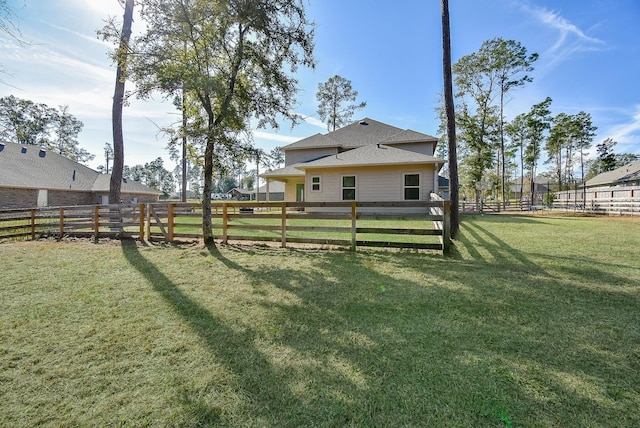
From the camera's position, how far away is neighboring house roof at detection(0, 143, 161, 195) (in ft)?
72.4

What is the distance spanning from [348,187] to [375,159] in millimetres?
2182

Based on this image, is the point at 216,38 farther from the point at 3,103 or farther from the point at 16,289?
the point at 3,103

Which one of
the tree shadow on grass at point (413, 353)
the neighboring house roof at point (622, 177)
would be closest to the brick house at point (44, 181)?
the tree shadow on grass at point (413, 353)

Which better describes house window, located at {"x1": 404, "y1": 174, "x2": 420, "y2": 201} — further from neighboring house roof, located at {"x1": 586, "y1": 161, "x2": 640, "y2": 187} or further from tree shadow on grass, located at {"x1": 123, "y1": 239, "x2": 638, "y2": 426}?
neighboring house roof, located at {"x1": 586, "y1": 161, "x2": 640, "y2": 187}

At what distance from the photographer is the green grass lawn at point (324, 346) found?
180 centimetres

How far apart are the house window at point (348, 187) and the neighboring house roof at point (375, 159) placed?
1.04 metres

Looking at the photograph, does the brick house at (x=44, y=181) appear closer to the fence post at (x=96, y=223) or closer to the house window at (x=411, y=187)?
the fence post at (x=96, y=223)

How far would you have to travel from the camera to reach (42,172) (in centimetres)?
2438

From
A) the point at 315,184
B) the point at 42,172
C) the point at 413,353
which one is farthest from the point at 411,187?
the point at 42,172

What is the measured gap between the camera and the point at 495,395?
1908mm

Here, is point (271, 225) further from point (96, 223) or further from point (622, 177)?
point (622, 177)

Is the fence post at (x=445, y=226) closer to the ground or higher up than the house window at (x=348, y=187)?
closer to the ground

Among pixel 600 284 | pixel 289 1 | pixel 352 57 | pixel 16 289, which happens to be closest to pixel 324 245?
pixel 600 284

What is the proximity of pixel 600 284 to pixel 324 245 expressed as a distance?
203 inches
